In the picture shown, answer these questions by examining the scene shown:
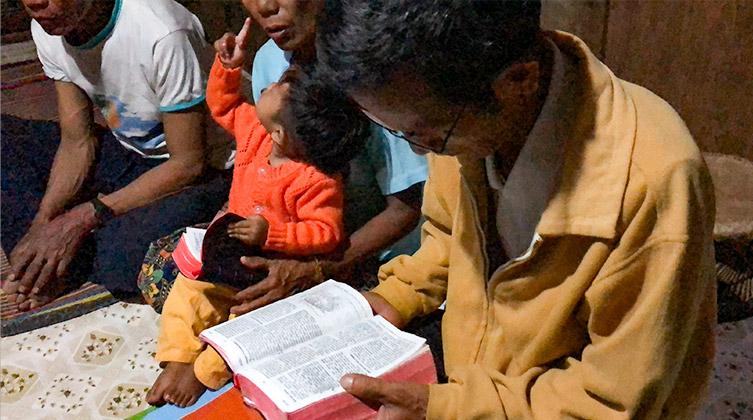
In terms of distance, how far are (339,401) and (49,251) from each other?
3.49 feet

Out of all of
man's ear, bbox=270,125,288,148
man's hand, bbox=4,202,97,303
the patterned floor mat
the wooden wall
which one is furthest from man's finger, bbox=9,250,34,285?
the wooden wall

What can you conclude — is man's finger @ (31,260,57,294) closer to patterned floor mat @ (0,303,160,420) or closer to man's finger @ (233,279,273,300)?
patterned floor mat @ (0,303,160,420)

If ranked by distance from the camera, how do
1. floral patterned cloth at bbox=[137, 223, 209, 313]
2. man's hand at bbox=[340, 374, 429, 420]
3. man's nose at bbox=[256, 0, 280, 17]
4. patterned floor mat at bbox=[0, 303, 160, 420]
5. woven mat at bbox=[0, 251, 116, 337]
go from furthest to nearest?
woven mat at bbox=[0, 251, 116, 337] → floral patterned cloth at bbox=[137, 223, 209, 313] → patterned floor mat at bbox=[0, 303, 160, 420] → man's nose at bbox=[256, 0, 280, 17] → man's hand at bbox=[340, 374, 429, 420]

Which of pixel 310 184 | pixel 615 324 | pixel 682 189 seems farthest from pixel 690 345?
pixel 310 184

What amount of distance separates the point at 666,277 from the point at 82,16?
1.25 m

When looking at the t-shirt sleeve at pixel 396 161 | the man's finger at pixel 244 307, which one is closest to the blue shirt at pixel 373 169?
the t-shirt sleeve at pixel 396 161

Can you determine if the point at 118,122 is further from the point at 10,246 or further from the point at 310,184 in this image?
the point at 310,184

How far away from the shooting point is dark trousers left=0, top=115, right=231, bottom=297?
1438 millimetres

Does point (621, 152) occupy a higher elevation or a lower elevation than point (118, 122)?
higher

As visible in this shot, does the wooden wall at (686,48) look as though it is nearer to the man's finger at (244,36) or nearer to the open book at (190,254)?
the man's finger at (244,36)

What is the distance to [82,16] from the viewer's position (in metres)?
1.29

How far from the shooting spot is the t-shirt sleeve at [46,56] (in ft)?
4.57

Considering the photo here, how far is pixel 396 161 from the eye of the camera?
1154mm

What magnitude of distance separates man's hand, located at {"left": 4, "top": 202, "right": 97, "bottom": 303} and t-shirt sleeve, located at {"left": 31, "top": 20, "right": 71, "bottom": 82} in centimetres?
32
